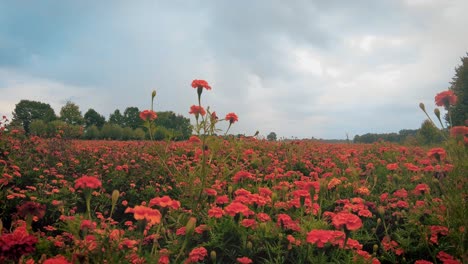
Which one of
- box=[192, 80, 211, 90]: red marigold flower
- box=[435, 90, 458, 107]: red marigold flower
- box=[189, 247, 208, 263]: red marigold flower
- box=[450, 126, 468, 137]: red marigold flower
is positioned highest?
box=[192, 80, 211, 90]: red marigold flower

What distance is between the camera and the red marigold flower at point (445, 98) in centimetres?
367

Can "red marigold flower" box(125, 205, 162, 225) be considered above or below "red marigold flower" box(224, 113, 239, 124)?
below

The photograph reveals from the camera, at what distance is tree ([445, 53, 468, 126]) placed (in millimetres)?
21047

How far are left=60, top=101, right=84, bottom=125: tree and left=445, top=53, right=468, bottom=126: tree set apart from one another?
4006 centimetres

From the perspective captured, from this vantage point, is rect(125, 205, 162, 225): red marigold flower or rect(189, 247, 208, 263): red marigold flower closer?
rect(125, 205, 162, 225): red marigold flower

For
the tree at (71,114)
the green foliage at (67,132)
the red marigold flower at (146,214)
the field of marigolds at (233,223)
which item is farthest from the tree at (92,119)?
the red marigold flower at (146,214)

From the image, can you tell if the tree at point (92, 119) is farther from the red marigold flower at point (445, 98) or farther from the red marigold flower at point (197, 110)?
the red marigold flower at point (445, 98)

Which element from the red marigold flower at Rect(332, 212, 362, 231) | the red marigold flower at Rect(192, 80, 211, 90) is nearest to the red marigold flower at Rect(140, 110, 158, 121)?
the red marigold flower at Rect(192, 80, 211, 90)

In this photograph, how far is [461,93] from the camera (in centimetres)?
2236

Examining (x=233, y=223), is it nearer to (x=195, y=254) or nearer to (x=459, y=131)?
(x=195, y=254)

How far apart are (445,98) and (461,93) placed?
72.4ft

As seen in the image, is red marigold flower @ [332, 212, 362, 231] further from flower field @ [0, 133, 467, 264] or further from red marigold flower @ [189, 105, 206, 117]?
red marigold flower @ [189, 105, 206, 117]

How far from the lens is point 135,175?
586cm

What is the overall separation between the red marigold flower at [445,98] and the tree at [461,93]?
19.5 meters
